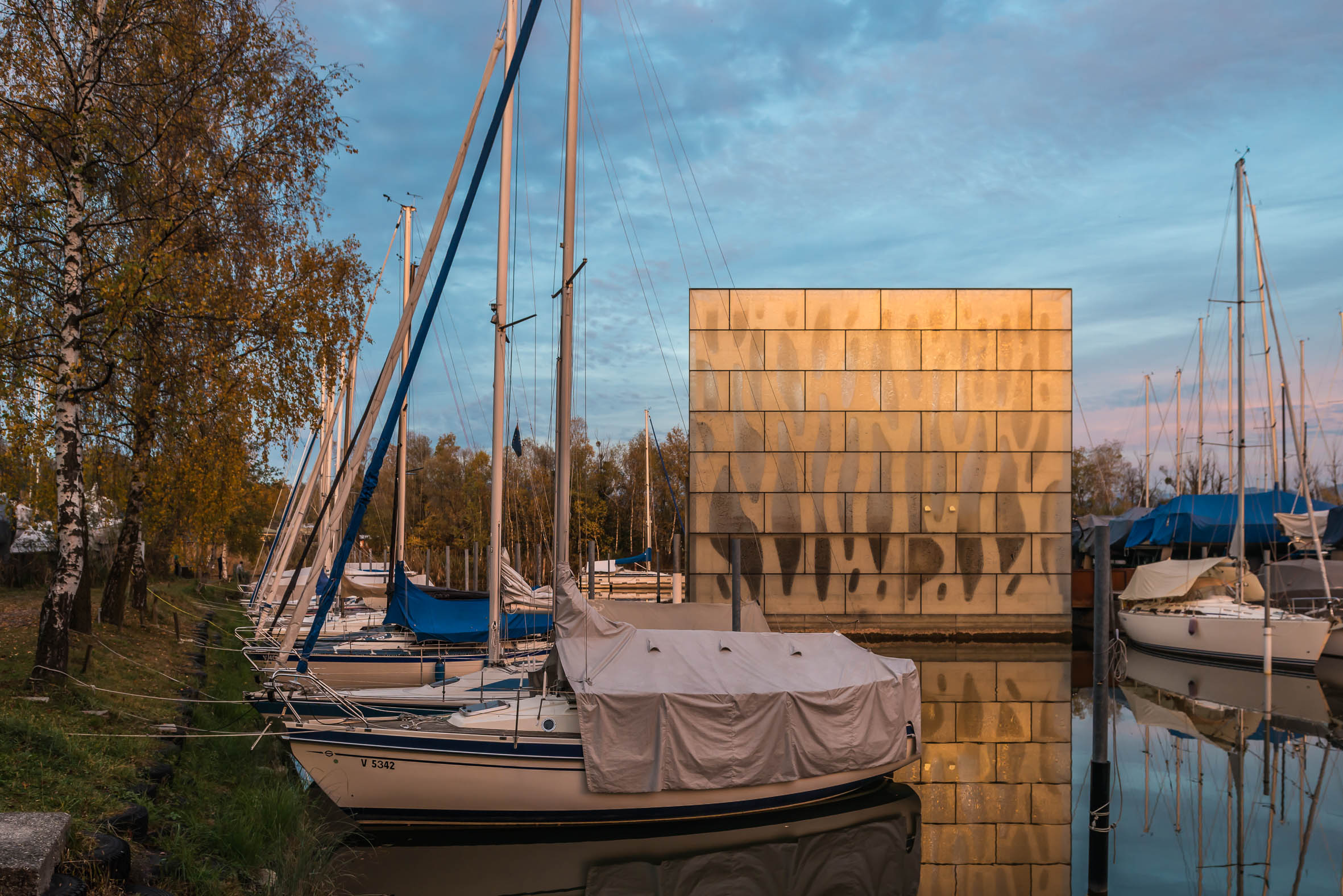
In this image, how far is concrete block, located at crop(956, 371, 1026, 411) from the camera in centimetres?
3372

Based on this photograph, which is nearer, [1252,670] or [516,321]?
[516,321]

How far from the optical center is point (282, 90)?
51.3 feet

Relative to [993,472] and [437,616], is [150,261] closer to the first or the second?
[437,616]

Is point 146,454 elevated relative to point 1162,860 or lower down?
elevated

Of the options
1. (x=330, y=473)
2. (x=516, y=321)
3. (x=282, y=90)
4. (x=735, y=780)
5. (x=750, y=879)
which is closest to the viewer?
(x=750, y=879)

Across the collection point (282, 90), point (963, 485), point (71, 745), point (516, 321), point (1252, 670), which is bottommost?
point (1252, 670)

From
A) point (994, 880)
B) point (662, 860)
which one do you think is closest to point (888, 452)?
point (994, 880)

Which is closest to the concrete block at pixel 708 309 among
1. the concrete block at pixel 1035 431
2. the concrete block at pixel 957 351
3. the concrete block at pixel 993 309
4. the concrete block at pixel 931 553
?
the concrete block at pixel 957 351

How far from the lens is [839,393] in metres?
33.6

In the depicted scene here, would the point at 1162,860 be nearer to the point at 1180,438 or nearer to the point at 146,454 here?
the point at 146,454

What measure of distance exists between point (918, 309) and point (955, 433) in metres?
4.48

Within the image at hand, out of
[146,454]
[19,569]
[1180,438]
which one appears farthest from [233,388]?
[1180,438]

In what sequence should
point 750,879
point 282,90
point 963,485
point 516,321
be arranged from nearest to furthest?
point 750,879
point 282,90
point 516,321
point 963,485

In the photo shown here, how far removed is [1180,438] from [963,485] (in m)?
23.6
